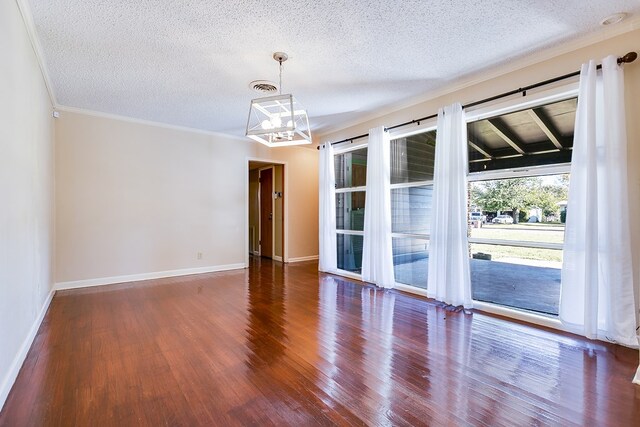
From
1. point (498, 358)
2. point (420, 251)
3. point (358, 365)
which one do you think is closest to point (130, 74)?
point (358, 365)

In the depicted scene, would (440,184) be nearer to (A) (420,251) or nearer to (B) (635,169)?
(A) (420,251)

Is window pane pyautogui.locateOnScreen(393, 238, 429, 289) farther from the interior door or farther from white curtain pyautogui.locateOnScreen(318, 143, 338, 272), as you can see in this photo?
the interior door

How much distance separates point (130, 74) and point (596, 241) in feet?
15.7

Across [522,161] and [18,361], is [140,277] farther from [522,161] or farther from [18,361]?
[522,161]

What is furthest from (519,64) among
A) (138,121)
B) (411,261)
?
(138,121)

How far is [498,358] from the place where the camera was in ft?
7.81

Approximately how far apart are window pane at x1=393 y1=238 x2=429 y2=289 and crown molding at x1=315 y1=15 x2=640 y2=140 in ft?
6.29

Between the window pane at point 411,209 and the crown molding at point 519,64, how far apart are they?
118cm

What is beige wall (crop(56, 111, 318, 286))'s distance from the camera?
441cm

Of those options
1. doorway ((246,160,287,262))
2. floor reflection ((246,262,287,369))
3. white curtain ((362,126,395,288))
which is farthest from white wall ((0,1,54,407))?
white curtain ((362,126,395,288))

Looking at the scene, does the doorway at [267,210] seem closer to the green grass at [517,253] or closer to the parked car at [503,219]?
the green grass at [517,253]

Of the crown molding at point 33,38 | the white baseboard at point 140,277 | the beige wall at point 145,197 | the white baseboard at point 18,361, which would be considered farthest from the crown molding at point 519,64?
the white baseboard at point 18,361

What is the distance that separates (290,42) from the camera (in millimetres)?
2734

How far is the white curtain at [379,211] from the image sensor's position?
447 cm
